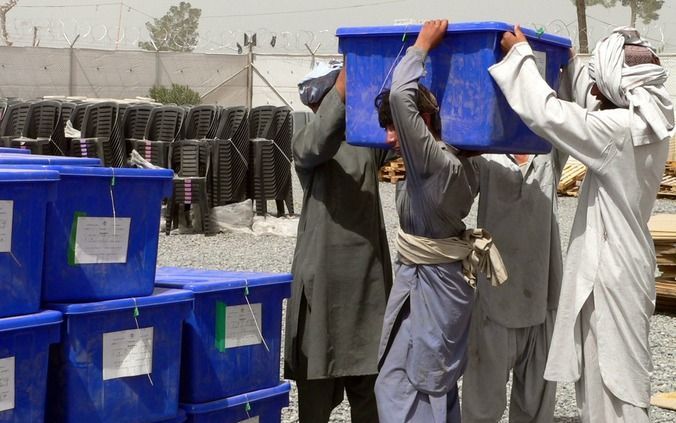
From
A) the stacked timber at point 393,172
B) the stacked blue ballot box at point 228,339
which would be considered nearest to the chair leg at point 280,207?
the stacked timber at point 393,172

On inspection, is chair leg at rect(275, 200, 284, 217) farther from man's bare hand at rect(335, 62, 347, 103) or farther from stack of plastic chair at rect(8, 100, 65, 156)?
man's bare hand at rect(335, 62, 347, 103)

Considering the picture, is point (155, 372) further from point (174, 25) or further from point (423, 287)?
point (174, 25)

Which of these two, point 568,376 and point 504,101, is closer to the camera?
point 504,101

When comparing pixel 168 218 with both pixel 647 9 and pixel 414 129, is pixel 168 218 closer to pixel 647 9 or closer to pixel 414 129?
pixel 414 129

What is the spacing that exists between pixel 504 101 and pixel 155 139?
9.92 m

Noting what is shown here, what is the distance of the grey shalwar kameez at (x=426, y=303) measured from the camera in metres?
4.11

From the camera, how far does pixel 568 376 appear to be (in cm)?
452

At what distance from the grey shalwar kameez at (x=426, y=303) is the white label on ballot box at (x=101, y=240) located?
1.09 m

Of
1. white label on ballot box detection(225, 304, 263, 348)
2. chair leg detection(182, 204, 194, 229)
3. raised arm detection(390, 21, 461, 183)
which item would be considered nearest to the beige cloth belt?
raised arm detection(390, 21, 461, 183)

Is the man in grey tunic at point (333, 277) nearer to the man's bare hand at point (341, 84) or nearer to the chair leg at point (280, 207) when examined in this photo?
the man's bare hand at point (341, 84)

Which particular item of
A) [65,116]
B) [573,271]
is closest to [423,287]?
[573,271]

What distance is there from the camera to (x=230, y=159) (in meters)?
13.4

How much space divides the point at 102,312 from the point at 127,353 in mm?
206

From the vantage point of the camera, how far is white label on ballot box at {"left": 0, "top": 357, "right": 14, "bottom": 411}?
3.57 meters
